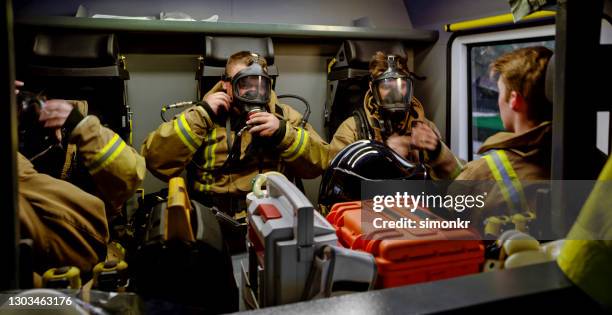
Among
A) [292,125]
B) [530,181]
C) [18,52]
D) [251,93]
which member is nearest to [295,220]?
[530,181]

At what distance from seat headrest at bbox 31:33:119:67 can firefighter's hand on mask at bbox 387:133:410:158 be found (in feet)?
6.53

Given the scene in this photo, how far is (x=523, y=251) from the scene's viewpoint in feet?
4.08

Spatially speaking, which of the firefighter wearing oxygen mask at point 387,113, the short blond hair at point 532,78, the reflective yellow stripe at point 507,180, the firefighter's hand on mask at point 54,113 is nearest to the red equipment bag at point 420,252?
the reflective yellow stripe at point 507,180

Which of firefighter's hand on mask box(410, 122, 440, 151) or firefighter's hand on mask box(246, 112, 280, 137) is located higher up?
firefighter's hand on mask box(246, 112, 280, 137)

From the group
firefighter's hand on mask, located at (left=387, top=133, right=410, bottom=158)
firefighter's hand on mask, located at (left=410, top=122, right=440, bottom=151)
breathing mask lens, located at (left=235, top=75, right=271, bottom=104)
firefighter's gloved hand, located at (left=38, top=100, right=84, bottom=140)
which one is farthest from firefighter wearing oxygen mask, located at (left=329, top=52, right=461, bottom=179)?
firefighter's gloved hand, located at (left=38, top=100, right=84, bottom=140)

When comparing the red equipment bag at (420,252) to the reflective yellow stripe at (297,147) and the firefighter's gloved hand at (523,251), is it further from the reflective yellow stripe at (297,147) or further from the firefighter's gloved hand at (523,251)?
the reflective yellow stripe at (297,147)

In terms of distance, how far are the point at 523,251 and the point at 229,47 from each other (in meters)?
2.75

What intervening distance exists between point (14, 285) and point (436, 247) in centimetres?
99

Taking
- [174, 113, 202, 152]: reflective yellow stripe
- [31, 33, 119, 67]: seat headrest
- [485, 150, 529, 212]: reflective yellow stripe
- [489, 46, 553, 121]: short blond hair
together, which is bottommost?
[485, 150, 529, 212]: reflective yellow stripe

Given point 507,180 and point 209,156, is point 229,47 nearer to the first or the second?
point 209,156

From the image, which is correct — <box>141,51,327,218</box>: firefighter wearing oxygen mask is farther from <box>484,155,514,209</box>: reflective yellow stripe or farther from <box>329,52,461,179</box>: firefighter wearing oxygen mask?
<box>484,155,514,209</box>: reflective yellow stripe

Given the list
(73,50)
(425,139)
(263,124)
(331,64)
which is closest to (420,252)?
(425,139)

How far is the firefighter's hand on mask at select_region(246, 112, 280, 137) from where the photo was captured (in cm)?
298

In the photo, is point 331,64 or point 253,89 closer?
point 253,89
